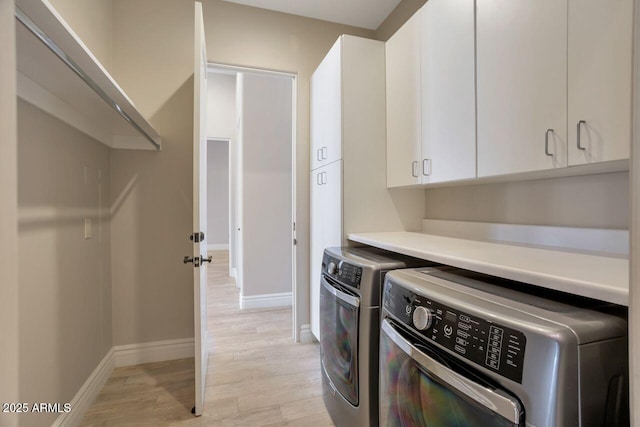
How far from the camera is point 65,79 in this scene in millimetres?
1217

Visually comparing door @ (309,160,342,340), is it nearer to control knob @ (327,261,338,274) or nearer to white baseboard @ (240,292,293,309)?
control knob @ (327,261,338,274)

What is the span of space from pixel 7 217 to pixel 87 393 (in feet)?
5.71

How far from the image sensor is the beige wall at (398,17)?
225 centimetres

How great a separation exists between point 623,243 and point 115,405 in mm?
2660

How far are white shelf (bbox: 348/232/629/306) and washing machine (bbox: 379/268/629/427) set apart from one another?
0.06 metres

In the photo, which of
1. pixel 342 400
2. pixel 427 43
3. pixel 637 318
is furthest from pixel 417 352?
pixel 427 43

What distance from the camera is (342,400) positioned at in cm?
148

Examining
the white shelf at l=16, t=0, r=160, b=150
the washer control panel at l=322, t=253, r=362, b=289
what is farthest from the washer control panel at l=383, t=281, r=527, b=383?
the white shelf at l=16, t=0, r=160, b=150

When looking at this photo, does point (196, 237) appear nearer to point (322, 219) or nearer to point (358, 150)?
point (322, 219)

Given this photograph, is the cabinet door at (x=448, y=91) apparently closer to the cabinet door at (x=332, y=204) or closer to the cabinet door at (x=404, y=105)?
the cabinet door at (x=404, y=105)

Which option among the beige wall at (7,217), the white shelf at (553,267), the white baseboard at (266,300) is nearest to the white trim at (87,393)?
the beige wall at (7,217)

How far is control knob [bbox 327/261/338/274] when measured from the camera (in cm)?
164

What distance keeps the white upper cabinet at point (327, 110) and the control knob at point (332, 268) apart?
0.75 m

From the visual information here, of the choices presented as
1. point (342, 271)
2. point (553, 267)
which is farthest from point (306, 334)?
point (553, 267)
